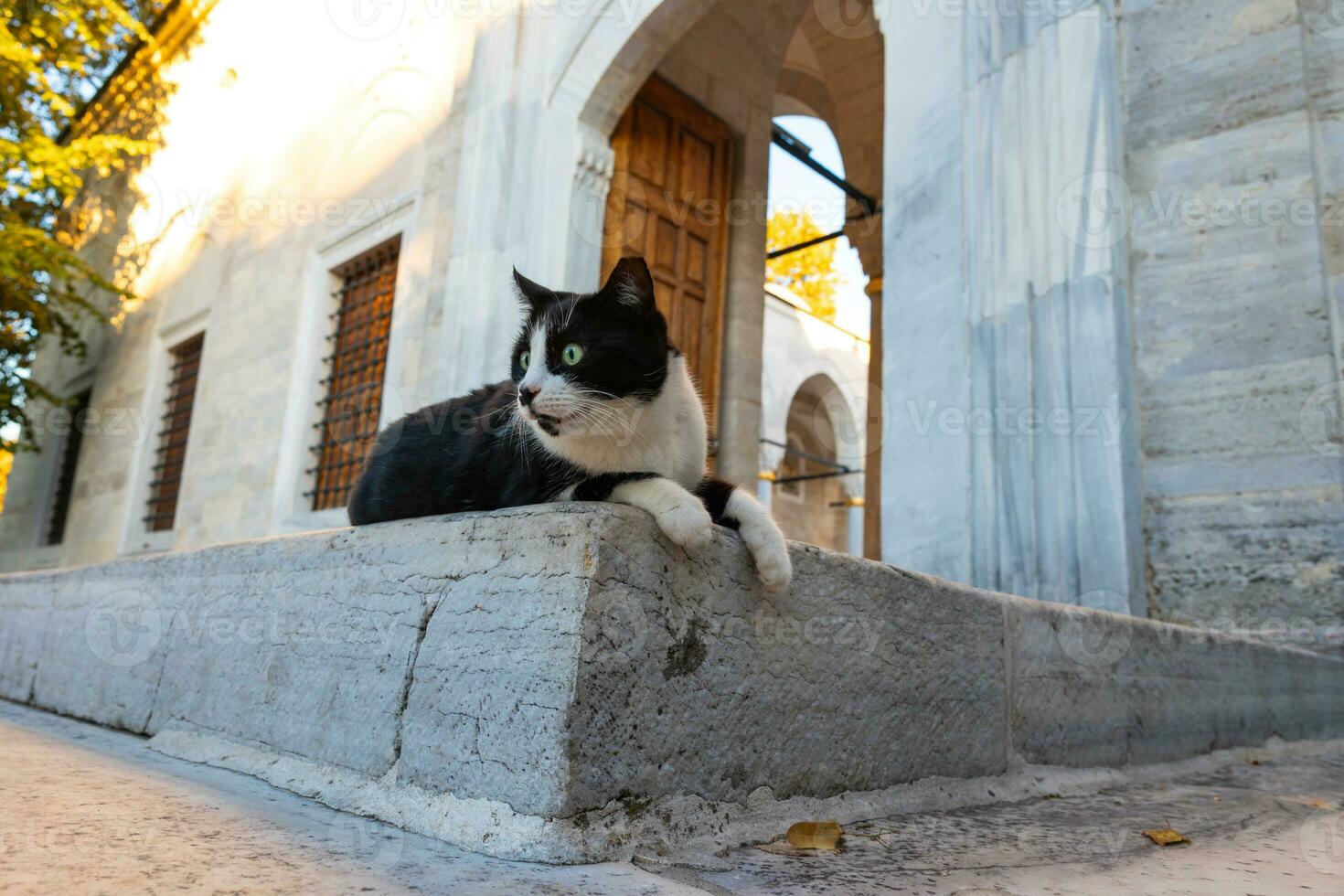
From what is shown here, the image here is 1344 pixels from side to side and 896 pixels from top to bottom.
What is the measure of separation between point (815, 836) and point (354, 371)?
6.21 meters

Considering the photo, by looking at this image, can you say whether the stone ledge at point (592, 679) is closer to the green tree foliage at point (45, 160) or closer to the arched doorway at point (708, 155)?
the arched doorway at point (708, 155)

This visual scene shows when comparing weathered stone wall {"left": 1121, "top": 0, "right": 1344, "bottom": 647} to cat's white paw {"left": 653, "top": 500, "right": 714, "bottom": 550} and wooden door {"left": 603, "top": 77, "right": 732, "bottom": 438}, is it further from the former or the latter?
wooden door {"left": 603, "top": 77, "right": 732, "bottom": 438}

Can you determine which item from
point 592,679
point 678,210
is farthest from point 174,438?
point 592,679

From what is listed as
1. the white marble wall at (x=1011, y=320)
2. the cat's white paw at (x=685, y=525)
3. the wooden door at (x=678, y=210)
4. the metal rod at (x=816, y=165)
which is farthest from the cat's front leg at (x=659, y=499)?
the metal rod at (x=816, y=165)

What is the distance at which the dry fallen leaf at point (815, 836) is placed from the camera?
1.36m

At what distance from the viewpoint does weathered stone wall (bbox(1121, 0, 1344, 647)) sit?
3.02m

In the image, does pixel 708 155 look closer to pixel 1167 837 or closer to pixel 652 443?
pixel 652 443

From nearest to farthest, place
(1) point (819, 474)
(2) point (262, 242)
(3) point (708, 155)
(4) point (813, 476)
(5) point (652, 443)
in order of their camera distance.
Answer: (5) point (652, 443)
(3) point (708, 155)
(2) point (262, 242)
(4) point (813, 476)
(1) point (819, 474)

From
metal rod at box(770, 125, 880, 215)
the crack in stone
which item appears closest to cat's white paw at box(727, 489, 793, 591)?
the crack in stone

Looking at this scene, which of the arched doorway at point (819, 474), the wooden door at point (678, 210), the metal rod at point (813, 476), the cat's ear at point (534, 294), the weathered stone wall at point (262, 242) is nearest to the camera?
the cat's ear at point (534, 294)

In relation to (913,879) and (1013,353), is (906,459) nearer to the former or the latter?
(1013,353)

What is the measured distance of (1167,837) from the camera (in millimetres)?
1574

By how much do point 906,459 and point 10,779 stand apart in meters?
2.96

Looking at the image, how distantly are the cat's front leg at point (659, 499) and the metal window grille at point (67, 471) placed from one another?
1205 centimetres
